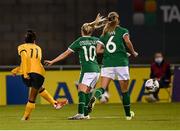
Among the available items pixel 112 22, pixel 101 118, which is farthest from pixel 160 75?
pixel 112 22

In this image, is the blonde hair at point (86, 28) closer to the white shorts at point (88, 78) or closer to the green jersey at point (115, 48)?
the green jersey at point (115, 48)

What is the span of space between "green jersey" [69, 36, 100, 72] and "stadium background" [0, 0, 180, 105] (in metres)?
11.4

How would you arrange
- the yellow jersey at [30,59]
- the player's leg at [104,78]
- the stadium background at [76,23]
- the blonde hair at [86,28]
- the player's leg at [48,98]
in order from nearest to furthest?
the player's leg at [104,78]
the blonde hair at [86,28]
the yellow jersey at [30,59]
the player's leg at [48,98]
the stadium background at [76,23]

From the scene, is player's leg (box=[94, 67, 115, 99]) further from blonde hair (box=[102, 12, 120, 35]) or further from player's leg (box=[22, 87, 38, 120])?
player's leg (box=[22, 87, 38, 120])

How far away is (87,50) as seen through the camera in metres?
16.7

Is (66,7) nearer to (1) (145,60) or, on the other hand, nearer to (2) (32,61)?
(1) (145,60)

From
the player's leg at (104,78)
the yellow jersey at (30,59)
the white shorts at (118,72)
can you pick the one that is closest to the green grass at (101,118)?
the player's leg at (104,78)

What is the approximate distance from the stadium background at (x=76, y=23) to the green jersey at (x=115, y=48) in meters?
11.8

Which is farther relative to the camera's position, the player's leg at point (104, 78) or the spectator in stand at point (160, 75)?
the spectator in stand at point (160, 75)

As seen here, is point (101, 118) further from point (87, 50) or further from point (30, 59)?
point (30, 59)

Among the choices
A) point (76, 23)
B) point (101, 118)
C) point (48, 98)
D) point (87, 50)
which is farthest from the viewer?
point (76, 23)

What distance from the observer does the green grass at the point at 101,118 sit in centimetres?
1516

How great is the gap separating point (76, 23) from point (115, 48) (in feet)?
41.9

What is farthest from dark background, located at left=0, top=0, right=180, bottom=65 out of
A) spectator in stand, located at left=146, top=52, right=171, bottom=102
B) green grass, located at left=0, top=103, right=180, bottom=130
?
green grass, located at left=0, top=103, right=180, bottom=130
